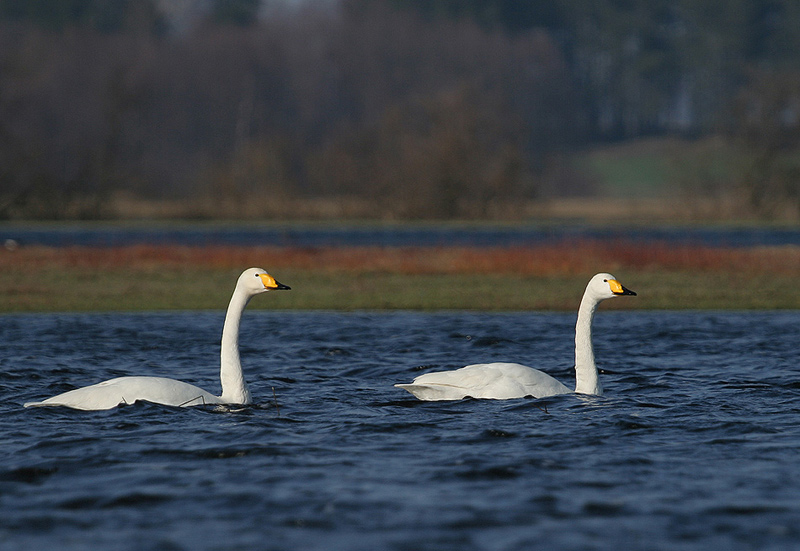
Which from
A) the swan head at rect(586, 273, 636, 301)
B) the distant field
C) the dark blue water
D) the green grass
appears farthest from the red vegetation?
the swan head at rect(586, 273, 636, 301)

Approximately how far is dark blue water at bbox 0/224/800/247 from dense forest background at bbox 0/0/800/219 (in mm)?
8148

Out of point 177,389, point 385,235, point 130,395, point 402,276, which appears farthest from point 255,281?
point 385,235

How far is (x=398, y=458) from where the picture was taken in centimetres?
875

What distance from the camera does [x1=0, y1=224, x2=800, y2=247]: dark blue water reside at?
3444cm

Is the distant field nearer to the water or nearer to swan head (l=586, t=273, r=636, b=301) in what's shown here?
the water

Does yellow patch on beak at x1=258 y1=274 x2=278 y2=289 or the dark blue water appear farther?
the dark blue water

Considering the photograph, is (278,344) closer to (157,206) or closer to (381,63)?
(157,206)

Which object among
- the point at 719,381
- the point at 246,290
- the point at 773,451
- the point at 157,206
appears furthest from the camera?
the point at 157,206

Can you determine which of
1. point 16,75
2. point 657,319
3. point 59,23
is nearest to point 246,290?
point 657,319

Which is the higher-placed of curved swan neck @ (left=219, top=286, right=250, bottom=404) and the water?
curved swan neck @ (left=219, top=286, right=250, bottom=404)

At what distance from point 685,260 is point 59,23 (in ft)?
280

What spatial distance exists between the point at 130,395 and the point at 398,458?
270 centimetres

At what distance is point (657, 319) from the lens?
59.1 ft

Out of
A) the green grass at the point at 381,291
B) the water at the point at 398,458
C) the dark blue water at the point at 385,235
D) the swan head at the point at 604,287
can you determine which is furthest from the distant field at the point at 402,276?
the swan head at the point at 604,287
